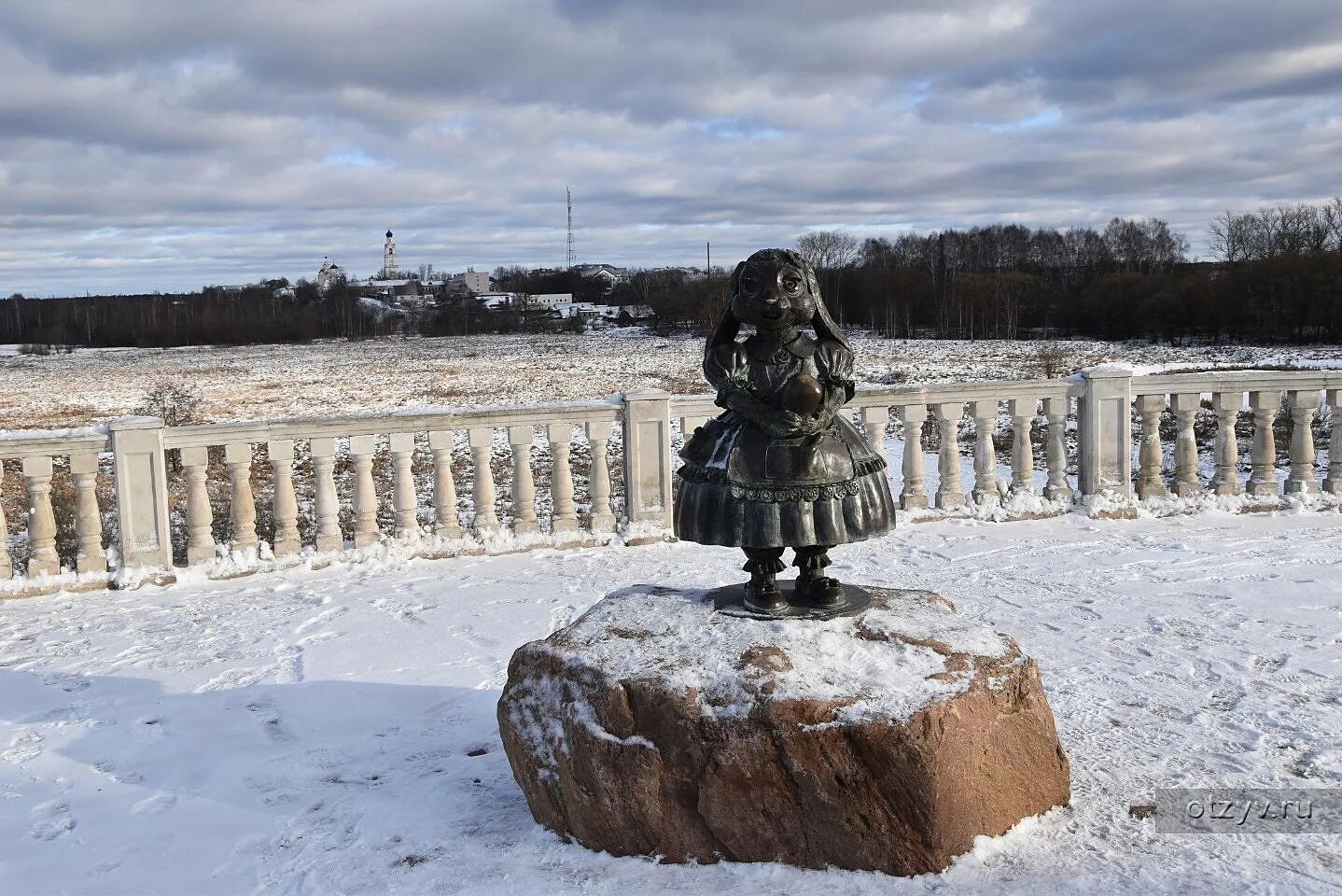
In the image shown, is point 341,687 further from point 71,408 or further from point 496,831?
point 71,408

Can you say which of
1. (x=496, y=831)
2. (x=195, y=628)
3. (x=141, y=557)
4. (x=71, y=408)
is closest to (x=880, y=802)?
(x=496, y=831)

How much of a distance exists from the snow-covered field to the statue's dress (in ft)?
48.4

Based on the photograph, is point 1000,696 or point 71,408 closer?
point 1000,696

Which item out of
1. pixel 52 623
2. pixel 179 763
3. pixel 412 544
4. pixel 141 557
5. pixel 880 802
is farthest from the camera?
pixel 412 544

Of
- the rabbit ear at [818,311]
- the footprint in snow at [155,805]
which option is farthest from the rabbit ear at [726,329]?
the footprint in snow at [155,805]

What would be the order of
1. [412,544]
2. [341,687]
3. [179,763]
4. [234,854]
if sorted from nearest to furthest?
1. [234,854]
2. [179,763]
3. [341,687]
4. [412,544]

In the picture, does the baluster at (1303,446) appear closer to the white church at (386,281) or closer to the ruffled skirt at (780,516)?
the ruffled skirt at (780,516)

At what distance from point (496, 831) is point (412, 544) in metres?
4.22

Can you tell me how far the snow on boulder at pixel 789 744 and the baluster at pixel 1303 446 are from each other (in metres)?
6.28

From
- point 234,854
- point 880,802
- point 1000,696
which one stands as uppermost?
point 1000,696

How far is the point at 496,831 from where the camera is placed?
12.5 feet

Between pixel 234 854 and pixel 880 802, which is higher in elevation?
pixel 880 802

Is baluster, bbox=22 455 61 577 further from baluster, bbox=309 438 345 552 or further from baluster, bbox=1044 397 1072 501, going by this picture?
baluster, bbox=1044 397 1072 501

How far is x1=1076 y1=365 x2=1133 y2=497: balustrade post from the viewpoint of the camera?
28.1 ft
